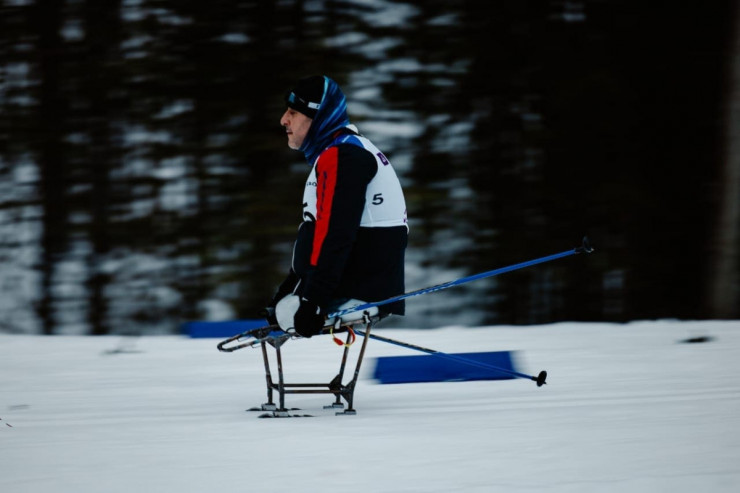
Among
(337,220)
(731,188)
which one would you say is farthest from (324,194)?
(731,188)

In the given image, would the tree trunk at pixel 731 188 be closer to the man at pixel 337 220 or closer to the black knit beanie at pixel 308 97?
the man at pixel 337 220

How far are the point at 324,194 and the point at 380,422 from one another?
893 millimetres

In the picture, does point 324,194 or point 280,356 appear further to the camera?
point 280,356

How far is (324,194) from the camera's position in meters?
3.41

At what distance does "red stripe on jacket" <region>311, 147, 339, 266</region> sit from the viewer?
338 cm

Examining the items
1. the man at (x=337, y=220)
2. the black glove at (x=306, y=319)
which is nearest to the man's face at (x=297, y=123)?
the man at (x=337, y=220)

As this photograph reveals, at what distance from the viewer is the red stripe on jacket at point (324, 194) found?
3385mm

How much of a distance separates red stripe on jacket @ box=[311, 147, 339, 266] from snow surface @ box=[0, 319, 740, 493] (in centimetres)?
68

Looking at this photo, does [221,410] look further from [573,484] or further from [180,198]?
[180,198]

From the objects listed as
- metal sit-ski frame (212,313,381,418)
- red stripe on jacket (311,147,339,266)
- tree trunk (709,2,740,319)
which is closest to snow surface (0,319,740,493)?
metal sit-ski frame (212,313,381,418)

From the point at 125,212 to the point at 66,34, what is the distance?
115 cm

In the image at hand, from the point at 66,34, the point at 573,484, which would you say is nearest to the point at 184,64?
the point at 66,34

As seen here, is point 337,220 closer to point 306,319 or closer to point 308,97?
point 306,319

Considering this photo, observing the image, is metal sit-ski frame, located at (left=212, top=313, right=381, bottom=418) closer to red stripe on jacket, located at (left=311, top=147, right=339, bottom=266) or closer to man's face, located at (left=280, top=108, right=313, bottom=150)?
red stripe on jacket, located at (left=311, top=147, right=339, bottom=266)
